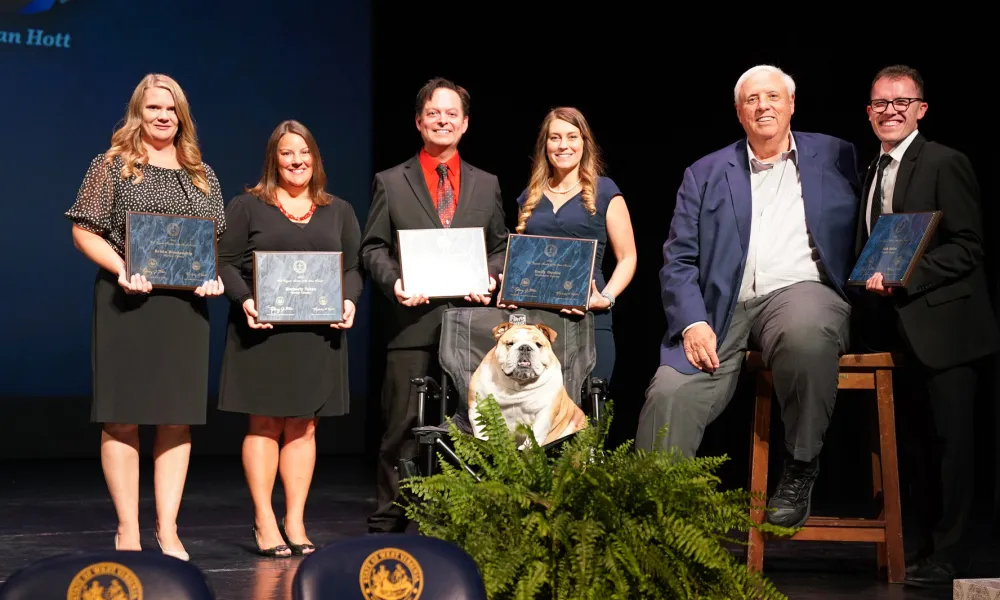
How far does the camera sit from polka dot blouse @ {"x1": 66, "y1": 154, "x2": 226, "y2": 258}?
3.75 m

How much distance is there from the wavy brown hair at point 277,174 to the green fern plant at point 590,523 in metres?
1.95

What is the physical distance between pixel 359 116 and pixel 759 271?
15.5 feet

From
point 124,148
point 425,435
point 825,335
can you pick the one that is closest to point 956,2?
point 825,335

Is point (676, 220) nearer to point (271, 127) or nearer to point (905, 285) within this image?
point (905, 285)

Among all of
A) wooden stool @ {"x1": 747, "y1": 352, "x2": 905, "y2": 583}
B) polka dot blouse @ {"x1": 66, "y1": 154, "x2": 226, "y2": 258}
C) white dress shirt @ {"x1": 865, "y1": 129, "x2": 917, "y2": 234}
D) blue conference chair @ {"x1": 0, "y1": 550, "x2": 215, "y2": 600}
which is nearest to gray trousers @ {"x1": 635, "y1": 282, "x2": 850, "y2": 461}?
wooden stool @ {"x1": 747, "y1": 352, "x2": 905, "y2": 583}

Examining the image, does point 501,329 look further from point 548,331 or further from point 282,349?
point 282,349

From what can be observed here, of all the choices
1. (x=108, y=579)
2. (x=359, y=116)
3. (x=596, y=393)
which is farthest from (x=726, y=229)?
(x=359, y=116)

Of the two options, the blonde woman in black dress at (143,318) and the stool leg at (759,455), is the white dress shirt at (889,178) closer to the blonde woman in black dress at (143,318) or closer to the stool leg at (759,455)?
the stool leg at (759,455)

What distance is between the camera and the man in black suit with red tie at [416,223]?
428 centimetres

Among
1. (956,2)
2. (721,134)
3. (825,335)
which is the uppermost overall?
(956,2)

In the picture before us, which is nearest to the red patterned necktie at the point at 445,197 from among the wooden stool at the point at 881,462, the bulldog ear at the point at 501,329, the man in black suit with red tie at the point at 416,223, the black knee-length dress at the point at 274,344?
the man in black suit with red tie at the point at 416,223

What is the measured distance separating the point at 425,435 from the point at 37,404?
450cm

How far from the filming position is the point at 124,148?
3830 mm

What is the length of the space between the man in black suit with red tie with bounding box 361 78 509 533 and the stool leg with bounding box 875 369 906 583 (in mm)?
1441
